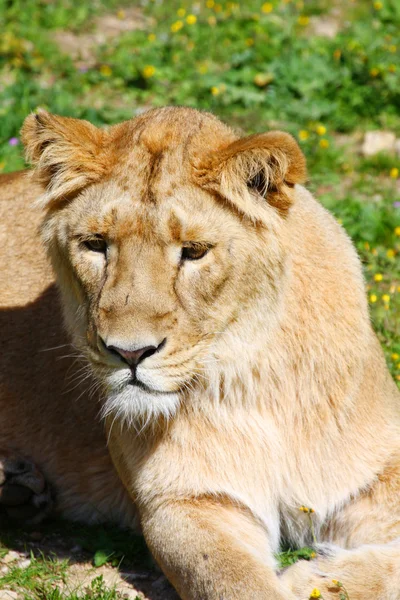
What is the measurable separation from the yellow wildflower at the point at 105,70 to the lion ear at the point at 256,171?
4.59 metres

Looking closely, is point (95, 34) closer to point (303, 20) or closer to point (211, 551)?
point (303, 20)

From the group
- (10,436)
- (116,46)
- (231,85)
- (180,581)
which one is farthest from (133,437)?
(116,46)

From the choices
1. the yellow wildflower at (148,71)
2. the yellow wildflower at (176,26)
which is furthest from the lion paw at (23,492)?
the yellow wildflower at (176,26)

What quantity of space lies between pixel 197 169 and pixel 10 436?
178cm

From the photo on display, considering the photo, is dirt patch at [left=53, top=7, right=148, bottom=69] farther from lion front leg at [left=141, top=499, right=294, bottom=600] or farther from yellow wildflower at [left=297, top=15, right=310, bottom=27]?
lion front leg at [left=141, top=499, right=294, bottom=600]

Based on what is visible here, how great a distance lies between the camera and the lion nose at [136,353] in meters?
3.05

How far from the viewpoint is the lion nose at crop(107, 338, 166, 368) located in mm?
A: 3053

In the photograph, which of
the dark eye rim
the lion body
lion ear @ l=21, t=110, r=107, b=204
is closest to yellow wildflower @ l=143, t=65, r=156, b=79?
the lion body

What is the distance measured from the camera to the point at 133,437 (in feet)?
12.0

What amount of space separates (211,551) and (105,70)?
5179 millimetres

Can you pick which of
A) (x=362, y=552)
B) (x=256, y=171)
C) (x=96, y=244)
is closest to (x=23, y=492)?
(x=96, y=244)

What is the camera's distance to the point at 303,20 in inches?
314

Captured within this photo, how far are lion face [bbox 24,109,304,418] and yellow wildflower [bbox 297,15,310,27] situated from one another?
4.81 m

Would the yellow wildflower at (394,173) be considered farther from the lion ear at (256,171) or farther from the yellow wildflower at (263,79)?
the lion ear at (256,171)
